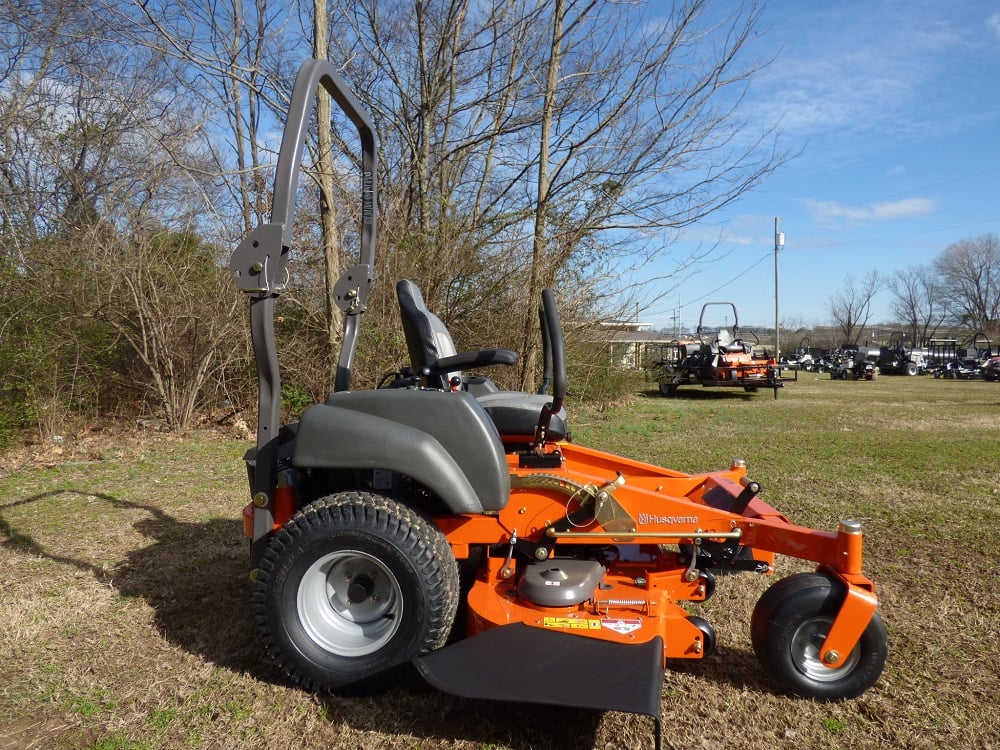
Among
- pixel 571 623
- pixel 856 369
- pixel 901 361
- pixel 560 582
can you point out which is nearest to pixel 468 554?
pixel 560 582

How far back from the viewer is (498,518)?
285 centimetres

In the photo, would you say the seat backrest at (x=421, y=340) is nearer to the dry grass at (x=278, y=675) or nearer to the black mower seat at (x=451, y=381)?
the black mower seat at (x=451, y=381)

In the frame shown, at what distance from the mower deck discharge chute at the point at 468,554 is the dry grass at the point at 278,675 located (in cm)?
19

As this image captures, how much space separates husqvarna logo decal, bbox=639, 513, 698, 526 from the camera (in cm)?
272

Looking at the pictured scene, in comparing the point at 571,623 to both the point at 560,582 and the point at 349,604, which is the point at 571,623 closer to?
the point at 560,582

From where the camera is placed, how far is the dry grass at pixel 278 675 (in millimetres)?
2354

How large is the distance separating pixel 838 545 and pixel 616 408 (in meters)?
11.1

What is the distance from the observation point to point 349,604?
2.71 m

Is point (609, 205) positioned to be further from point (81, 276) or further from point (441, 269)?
point (81, 276)

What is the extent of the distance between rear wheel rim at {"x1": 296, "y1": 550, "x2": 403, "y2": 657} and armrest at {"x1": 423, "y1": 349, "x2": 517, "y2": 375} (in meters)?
0.89

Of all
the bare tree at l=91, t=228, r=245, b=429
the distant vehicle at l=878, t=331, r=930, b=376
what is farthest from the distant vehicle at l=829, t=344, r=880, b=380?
the bare tree at l=91, t=228, r=245, b=429

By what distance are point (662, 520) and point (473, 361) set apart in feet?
3.34

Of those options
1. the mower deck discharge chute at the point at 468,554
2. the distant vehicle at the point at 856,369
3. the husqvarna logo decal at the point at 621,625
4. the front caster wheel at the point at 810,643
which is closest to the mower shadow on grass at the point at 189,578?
the mower deck discharge chute at the point at 468,554

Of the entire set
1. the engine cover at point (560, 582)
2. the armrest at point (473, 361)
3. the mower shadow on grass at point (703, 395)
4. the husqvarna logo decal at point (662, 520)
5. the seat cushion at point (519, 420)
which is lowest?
the mower shadow on grass at point (703, 395)
